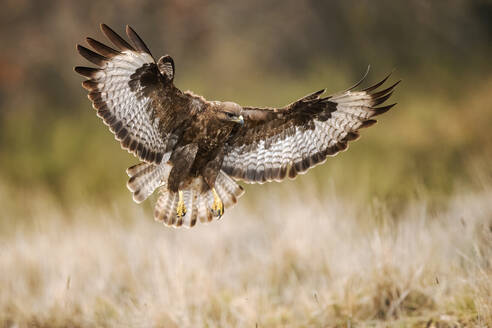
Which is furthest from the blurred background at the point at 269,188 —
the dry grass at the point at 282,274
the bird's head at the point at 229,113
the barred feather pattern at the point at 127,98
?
the bird's head at the point at 229,113

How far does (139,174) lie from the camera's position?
3.62 metres

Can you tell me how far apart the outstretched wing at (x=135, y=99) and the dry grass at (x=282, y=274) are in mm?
1243

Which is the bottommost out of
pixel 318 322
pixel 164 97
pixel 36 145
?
pixel 318 322

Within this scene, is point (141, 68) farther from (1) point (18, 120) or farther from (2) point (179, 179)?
(1) point (18, 120)

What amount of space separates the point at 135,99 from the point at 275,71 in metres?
8.91

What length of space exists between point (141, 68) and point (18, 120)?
11741 mm

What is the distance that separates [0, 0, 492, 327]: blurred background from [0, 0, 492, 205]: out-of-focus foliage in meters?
0.05

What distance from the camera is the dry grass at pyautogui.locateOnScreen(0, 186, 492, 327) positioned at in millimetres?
3621

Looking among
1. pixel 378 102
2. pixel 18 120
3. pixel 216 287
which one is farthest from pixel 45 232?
pixel 18 120

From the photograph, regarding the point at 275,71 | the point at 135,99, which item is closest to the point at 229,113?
the point at 135,99

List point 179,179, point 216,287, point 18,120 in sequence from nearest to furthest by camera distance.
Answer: point 179,179 < point 216,287 < point 18,120

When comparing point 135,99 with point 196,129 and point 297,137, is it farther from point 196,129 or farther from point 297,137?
point 297,137

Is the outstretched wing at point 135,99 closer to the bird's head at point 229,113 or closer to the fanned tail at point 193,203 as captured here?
the bird's head at point 229,113

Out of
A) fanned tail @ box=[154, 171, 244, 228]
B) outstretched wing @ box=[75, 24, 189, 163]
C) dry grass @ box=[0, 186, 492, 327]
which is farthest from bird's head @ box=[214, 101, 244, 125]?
dry grass @ box=[0, 186, 492, 327]
